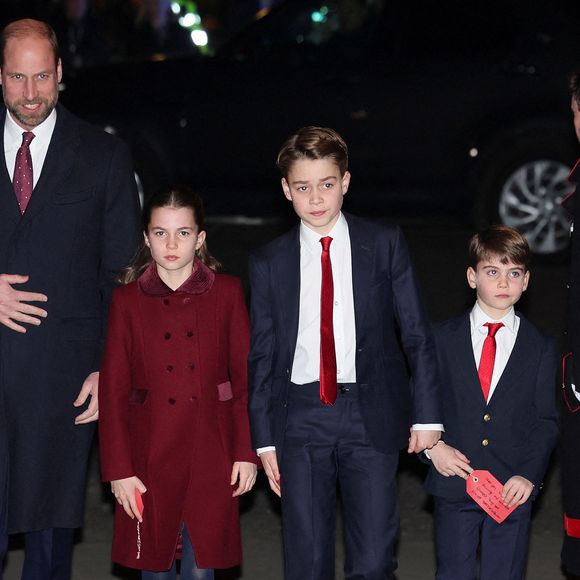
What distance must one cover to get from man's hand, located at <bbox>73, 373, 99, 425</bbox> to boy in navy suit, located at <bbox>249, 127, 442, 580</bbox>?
63 cm

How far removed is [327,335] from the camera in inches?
212

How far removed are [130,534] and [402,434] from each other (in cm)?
106

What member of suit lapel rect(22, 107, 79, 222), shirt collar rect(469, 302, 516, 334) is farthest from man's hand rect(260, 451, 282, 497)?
suit lapel rect(22, 107, 79, 222)

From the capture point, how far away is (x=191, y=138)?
12539 mm

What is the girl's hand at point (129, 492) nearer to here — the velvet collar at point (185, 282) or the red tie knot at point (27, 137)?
the velvet collar at point (185, 282)

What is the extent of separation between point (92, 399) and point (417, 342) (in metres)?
1.24

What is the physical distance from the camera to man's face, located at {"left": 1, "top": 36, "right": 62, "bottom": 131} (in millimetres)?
5465

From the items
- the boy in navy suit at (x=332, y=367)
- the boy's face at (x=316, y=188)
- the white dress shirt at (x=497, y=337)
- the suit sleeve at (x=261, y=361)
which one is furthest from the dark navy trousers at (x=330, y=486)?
the boy's face at (x=316, y=188)

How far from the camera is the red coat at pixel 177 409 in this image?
17.9ft

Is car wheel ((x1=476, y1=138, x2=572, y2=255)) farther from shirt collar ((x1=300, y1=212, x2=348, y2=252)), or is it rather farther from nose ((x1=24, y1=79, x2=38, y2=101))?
nose ((x1=24, y1=79, x2=38, y2=101))

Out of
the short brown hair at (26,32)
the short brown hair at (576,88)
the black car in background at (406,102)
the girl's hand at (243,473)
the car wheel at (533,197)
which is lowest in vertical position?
the girl's hand at (243,473)

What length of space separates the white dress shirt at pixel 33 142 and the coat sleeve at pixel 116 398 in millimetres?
614

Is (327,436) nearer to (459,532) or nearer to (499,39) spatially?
(459,532)

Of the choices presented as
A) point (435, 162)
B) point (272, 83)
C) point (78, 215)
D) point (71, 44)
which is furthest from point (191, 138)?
point (78, 215)
